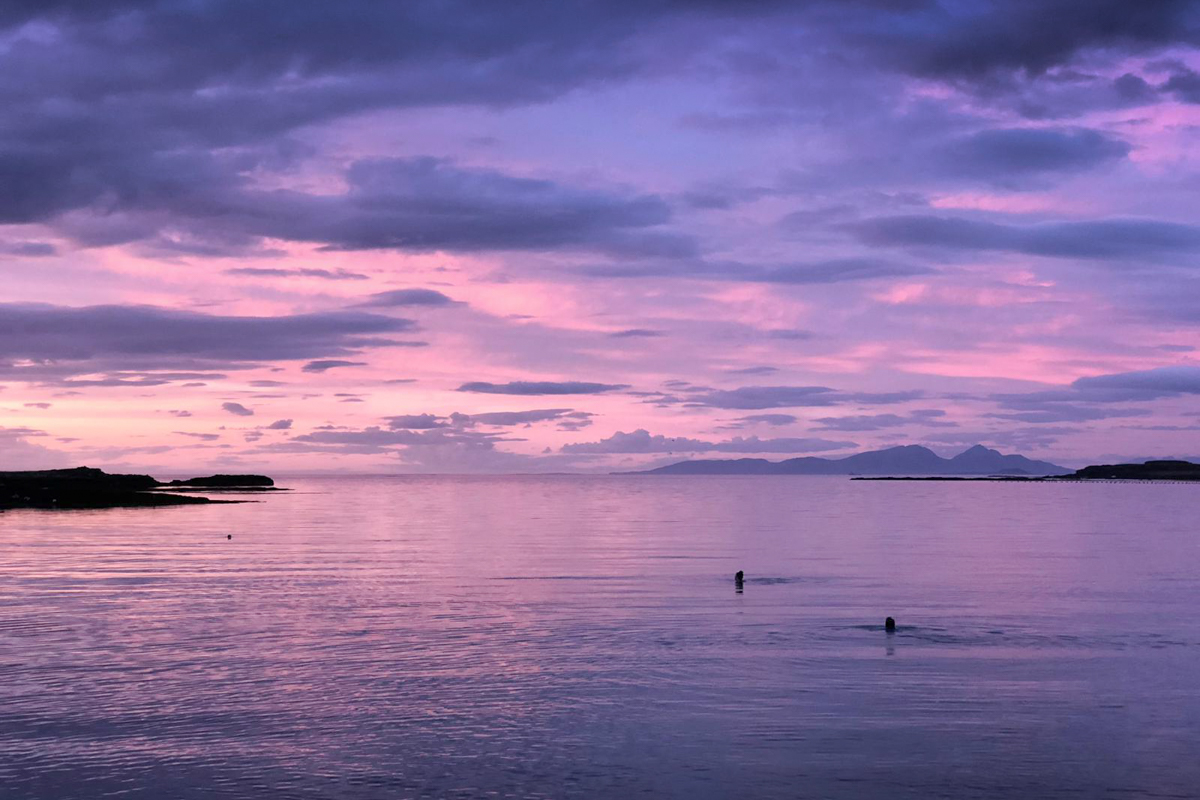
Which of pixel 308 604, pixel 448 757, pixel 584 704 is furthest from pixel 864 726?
pixel 308 604

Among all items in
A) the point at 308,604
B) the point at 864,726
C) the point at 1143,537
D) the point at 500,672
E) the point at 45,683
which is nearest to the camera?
the point at 864,726

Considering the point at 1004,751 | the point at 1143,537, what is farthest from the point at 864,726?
the point at 1143,537

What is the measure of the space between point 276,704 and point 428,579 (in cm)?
2967

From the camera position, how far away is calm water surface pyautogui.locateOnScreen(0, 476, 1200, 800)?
2162cm

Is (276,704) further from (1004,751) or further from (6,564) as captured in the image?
(6,564)

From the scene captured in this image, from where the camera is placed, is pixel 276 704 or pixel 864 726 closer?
pixel 864 726

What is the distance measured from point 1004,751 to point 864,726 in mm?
3245

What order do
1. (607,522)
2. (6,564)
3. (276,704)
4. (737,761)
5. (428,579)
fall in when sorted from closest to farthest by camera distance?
(737,761) → (276,704) → (428,579) → (6,564) → (607,522)

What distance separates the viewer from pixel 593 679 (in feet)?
100

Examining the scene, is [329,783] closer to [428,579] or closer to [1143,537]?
[428,579]

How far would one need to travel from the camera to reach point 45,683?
2927 cm

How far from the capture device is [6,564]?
2463 inches

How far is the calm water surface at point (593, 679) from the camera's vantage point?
70.9ft

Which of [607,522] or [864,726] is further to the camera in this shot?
[607,522]
